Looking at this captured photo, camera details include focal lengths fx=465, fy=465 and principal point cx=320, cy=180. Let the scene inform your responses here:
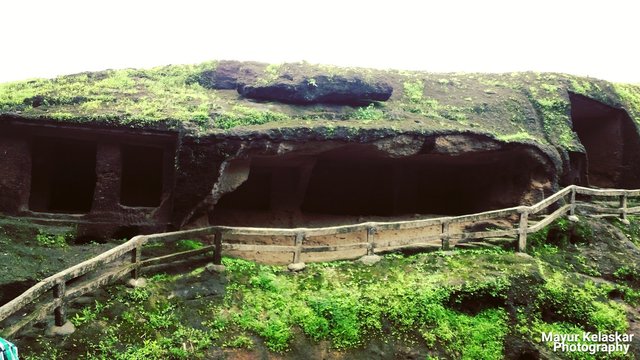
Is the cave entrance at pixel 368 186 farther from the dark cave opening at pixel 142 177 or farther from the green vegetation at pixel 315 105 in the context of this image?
the dark cave opening at pixel 142 177

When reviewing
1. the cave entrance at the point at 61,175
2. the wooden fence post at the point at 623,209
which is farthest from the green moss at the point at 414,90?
the cave entrance at the point at 61,175

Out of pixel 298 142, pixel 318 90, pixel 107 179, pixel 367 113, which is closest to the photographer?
pixel 298 142

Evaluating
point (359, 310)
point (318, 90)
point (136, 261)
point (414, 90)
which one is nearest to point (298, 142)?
point (318, 90)

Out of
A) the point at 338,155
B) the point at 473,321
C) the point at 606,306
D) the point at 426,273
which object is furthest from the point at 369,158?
the point at 606,306

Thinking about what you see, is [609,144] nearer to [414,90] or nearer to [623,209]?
[623,209]

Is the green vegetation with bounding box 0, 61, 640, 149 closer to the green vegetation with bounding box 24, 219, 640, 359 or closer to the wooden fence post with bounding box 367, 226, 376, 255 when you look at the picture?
the wooden fence post with bounding box 367, 226, 376, 255

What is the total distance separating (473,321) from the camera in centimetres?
896

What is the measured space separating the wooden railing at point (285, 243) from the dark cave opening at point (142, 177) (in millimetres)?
3892

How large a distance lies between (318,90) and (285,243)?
4.32 metres

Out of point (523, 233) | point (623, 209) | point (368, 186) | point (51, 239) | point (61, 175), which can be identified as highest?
point (623, 209)

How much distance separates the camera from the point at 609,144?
1622 cm

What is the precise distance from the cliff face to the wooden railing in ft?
4.07

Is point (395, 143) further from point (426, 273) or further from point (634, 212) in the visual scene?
point (634, 212)

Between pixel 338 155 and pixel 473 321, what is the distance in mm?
6047
